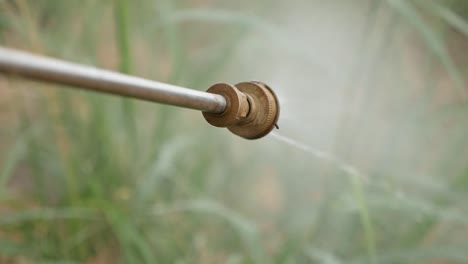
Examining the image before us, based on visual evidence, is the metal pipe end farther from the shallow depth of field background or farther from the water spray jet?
the shallow depth of field background

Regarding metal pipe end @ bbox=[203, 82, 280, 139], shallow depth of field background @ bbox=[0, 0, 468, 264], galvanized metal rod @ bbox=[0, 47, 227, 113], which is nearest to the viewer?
galvanized metal rod @ bbox=[0, 47, 227, 113]

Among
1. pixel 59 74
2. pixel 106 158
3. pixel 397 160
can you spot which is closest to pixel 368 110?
pixel 397 160

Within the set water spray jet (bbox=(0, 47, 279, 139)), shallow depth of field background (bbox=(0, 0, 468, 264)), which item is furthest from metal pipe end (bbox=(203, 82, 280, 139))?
shallow depth of field background (bbox=(0, 0, 468, 264))

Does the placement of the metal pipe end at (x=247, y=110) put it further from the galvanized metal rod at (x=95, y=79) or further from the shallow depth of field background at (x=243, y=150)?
the shallow depth of field background at (x=243, y=150)

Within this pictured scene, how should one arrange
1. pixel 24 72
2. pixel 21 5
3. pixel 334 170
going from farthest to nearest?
pixel 334 170 < pixel 21 5 < pixel 24 72

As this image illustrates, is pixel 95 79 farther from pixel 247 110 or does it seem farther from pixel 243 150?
pixel 243 150

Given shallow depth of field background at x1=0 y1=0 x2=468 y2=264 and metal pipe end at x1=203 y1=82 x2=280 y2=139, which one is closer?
metal pipe end at x1=203 y1=82 x2=280 y2=139

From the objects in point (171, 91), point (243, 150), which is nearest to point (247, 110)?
point (171, 91)

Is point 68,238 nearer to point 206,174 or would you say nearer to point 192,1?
point 206,174
